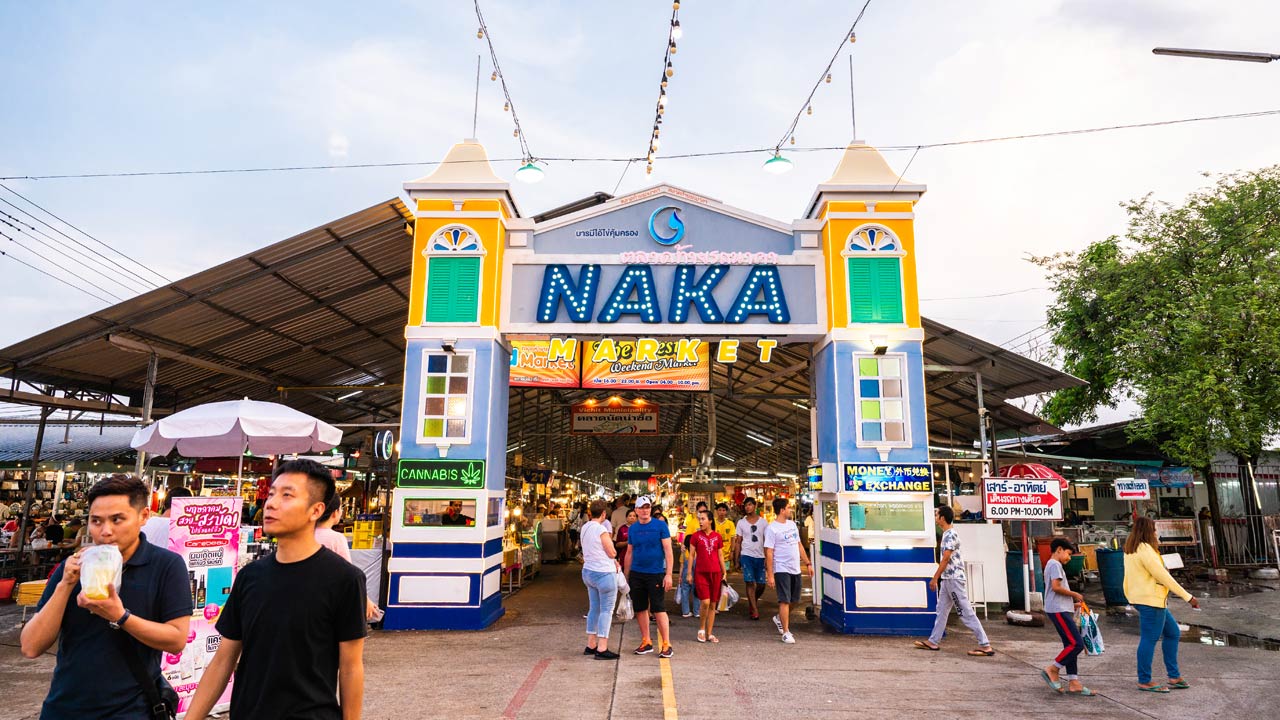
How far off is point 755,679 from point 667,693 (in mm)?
1064

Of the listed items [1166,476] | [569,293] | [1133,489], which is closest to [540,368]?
[569,293]

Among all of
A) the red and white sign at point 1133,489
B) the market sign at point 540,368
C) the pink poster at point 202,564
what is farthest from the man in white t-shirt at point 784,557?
the red and white sign at point 1133,489

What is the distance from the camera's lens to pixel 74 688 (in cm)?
269

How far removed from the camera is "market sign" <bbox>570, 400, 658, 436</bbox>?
1833 cm

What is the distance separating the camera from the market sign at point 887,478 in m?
9.73

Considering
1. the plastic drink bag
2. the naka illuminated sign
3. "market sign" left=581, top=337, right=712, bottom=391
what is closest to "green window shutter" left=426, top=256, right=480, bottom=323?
the naka illuminated sign

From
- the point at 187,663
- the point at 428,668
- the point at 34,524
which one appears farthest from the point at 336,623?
the point at 34,524

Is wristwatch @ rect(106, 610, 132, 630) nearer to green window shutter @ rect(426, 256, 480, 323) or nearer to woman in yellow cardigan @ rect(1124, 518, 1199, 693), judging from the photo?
woman in yellow cardigan @ rect(1124, 518, 1199, 693)

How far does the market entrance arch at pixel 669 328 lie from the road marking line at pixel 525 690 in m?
2.36

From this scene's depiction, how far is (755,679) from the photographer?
6992 millimetres

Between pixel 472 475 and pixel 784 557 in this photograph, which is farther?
pixel 472 475

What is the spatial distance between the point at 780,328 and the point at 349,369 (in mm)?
11296

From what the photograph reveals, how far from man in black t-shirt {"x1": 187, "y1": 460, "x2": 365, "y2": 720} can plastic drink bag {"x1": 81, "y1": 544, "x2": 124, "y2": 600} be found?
1.52 feet

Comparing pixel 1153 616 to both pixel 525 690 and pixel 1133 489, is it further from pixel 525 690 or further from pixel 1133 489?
pixel 1133 489
